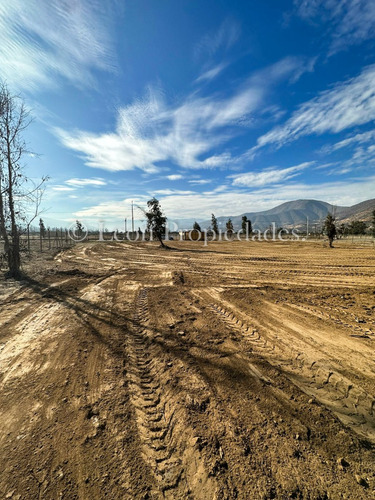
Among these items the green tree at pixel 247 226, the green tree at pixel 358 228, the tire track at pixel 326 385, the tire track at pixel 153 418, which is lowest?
the tire track at pixel 326 385

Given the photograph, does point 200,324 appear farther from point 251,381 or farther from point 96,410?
point 96,410

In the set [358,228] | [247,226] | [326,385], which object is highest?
[247,226]

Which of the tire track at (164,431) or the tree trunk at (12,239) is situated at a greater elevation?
the tree trunk at (12,239)

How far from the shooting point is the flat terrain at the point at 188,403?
1841 mm

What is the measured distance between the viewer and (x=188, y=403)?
2676 millimetres

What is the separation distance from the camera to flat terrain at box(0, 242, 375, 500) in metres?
1.84

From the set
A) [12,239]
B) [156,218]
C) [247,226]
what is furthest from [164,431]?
[247,226]

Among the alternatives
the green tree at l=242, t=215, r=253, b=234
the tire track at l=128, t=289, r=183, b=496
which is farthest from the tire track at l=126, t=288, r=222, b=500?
the green tree at l=242, t=215, r=253, b=234

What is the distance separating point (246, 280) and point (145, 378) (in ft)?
23.1

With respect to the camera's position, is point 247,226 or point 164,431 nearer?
point 164,431

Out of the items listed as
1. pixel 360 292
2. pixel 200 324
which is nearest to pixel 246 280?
pixel 360 292

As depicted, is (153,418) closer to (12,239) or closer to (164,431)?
(164,431)

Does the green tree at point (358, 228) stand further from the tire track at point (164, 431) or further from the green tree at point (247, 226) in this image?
the tire track at point (164, 431)

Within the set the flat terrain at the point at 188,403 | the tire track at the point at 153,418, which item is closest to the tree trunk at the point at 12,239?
the flat terrain at the point at 188,403
